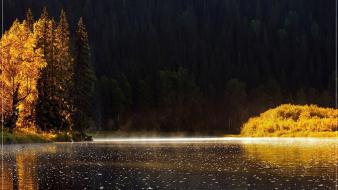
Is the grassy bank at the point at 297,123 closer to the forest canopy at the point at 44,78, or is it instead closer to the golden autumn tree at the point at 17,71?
the forest canopy at the point at 44,78

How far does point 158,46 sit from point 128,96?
46.0 meters

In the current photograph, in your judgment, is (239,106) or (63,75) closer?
(63,75)

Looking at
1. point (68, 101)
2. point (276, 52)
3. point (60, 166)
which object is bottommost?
point (60, 166)

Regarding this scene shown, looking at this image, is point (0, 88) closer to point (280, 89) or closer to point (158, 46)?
point (280, 89)

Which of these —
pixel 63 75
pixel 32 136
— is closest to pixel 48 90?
pixel 63 75

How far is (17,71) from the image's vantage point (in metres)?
76.3

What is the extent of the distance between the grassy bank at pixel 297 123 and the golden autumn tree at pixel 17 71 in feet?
133

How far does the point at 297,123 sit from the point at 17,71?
44.8 m

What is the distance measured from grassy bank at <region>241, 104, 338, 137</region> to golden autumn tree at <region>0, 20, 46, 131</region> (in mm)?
40489

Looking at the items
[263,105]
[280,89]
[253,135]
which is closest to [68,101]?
[253,135]

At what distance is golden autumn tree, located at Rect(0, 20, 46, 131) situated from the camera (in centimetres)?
7588

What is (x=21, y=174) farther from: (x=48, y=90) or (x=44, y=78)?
(x=44, y=78)

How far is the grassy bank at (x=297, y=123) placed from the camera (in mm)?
88875

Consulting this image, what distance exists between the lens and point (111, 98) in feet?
495
